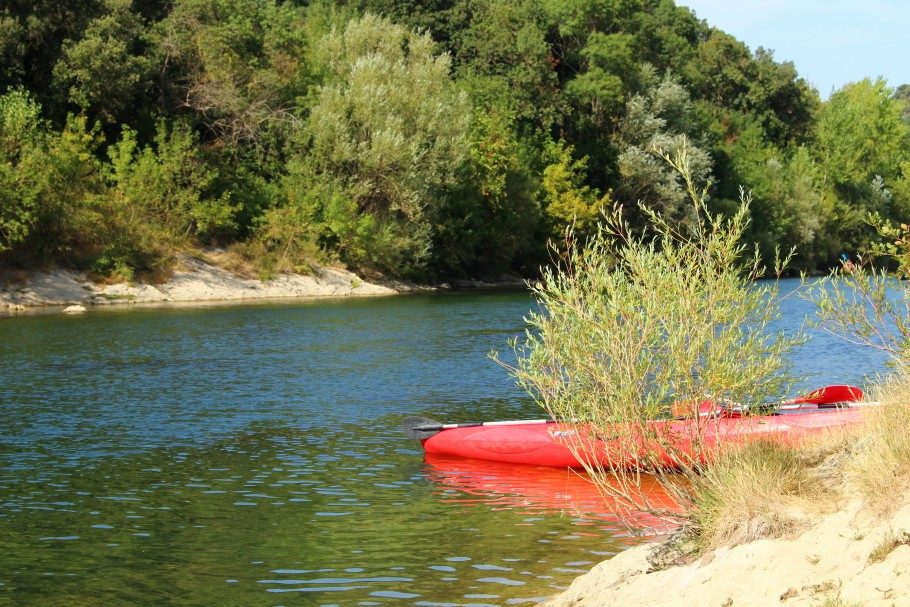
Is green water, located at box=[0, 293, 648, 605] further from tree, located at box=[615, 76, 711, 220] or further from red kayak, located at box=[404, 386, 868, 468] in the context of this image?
tree, located at box=[615, 76, 711, 220]

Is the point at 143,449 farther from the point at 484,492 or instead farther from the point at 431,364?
the point at 431,364

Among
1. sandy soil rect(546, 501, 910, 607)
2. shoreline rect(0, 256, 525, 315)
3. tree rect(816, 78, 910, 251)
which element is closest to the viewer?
sandy soil rect(546, 501, 910, 607)

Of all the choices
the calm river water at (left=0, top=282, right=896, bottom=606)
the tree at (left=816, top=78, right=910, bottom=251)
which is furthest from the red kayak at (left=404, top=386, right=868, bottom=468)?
the tree at (left=816, top=78, right=910, bottom=251)

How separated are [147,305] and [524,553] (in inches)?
1367

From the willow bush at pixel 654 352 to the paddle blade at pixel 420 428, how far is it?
673cm

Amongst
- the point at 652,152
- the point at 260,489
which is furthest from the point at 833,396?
the point at 652,152

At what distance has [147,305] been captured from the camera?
43469 millimetres

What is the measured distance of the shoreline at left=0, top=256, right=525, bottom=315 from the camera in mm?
41844

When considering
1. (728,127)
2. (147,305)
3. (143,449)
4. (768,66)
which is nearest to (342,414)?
(143,449)

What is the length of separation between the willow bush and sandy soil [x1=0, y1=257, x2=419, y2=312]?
114 ft

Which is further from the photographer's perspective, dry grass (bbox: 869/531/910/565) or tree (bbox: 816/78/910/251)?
tree (bbox: 816/78/910/251)

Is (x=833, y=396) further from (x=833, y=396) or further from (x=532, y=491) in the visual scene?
(x=532, y=491)

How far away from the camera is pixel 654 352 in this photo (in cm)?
960

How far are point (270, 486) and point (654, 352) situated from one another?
6.87 m
